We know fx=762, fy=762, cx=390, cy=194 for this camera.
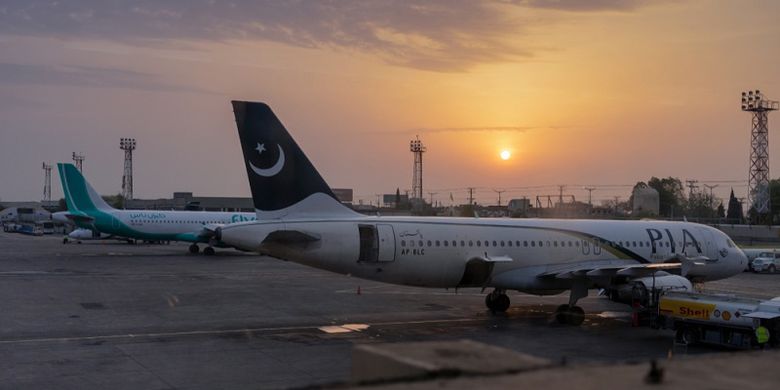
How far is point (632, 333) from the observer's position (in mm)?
25062

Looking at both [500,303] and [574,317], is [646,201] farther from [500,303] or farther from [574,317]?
[574,317]

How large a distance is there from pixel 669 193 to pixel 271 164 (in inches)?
6201

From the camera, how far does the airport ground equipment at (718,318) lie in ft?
67.1

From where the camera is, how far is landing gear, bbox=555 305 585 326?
26.6 m

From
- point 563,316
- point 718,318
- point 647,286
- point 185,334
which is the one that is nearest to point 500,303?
point 563,316

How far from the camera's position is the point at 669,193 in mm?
168375

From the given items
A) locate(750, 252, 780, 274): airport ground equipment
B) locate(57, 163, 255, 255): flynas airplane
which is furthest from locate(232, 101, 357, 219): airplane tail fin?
locate(57, 163, 255, 255): flynas airplane

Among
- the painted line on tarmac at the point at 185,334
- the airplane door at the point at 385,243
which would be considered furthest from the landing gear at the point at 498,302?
the airplane door at the point at 385,243

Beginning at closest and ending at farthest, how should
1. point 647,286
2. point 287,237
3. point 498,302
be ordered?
point 287,237
point 647,286
point 498,302

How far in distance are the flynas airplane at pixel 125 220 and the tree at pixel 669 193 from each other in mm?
109544

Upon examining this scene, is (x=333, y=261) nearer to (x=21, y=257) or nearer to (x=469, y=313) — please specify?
(x=469, y=313)

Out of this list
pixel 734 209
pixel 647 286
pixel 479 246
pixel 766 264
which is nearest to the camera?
pixel 647 286

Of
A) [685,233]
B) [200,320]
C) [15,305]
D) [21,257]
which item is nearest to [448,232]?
[200,320]

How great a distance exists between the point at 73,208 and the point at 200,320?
4543 cm
